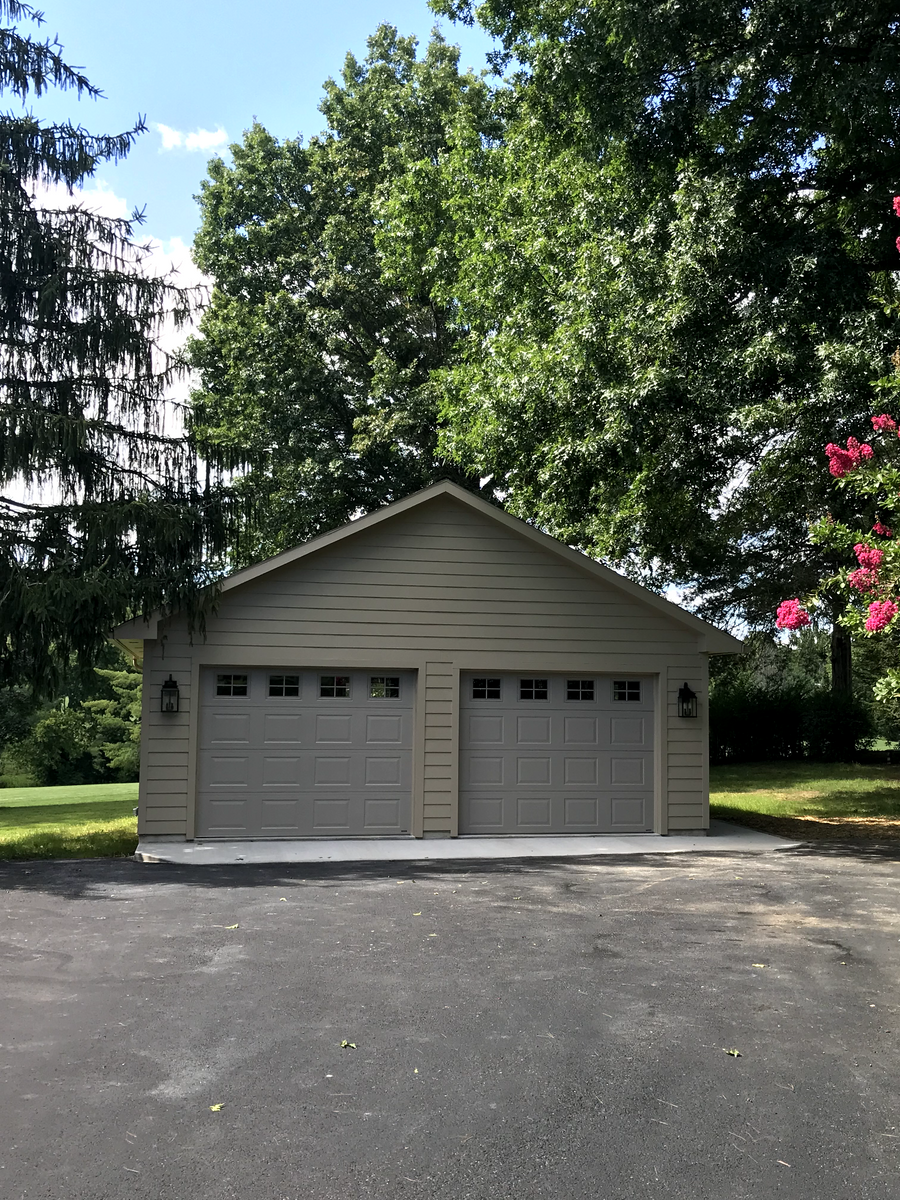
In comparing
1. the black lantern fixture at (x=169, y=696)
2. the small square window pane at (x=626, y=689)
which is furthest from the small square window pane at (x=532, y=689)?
the black lantern fixture at (x=169, y=696)

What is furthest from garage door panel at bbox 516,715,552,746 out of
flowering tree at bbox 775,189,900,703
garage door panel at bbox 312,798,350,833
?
flowering tree at bbox 775,189,900,703

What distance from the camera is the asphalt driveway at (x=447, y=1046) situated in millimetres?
3648

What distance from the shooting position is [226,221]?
84.8 feet

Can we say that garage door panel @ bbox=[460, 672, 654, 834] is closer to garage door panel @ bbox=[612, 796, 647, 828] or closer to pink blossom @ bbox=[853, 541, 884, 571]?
garage door panel @ bbox=[612, 796, 647, 828]

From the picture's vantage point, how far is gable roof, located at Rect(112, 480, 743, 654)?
12148 mm

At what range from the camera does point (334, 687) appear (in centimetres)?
1250

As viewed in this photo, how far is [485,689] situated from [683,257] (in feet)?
20.0

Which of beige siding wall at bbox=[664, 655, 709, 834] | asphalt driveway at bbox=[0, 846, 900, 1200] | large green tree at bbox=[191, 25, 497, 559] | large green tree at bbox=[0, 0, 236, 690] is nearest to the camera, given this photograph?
asphalt driveway at bbox=[0, 846, 900, 1200]

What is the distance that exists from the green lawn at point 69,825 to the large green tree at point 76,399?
207 centimetres

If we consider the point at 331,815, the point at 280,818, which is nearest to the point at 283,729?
the point at 280,818

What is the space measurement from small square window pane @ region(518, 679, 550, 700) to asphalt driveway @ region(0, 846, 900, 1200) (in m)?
4.37

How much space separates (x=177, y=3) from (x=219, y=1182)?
13665mm

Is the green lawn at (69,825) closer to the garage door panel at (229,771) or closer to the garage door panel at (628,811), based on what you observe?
the garage door panel at (229,771)

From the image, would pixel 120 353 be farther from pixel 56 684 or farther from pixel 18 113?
pixel 56 684
